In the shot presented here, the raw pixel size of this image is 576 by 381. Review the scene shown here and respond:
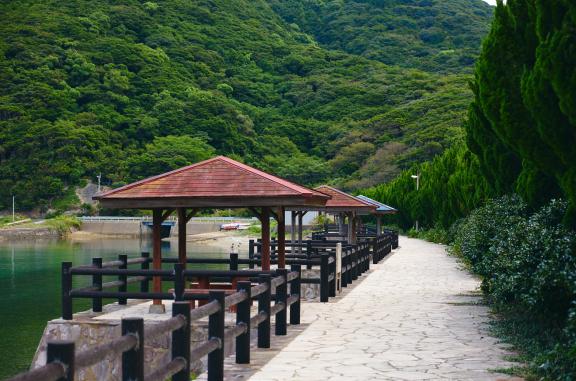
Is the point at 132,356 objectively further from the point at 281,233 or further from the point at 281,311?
the point at 281,233

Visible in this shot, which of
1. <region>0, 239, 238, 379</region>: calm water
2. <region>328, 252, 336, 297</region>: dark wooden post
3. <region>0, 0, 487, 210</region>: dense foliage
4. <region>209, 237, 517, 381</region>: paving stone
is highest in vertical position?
<region>0, 0, 487, 210</region>: dense foliage

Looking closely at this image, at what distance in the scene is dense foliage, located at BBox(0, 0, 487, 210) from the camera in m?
101

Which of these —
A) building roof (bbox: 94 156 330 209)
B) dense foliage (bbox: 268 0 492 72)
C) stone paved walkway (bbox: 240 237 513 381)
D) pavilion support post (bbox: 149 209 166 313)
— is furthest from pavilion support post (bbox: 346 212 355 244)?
dense foliage (bbox: 268 0 492 72)

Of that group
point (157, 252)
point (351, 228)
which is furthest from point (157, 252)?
point (351, 228)

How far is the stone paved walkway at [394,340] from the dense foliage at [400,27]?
14309cm

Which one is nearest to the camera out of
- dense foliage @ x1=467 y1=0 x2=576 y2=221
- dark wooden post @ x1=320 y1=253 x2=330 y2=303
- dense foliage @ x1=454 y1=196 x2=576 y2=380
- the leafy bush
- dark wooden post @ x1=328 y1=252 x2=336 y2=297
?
dense foliage @ x1=454 y1=196 x2=576 y2=380

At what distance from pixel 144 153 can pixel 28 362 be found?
89016 millimetres

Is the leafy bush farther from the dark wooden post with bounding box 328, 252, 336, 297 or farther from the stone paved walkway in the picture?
the dark wooden post with bounding box 328, 252, 336, 297

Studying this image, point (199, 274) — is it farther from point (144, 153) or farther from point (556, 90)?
point (144, 153)

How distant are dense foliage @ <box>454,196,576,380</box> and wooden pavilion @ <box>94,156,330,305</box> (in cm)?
311

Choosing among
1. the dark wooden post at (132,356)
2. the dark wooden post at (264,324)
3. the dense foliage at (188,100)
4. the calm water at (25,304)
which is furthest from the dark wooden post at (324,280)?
the dense foliage at (188,100)

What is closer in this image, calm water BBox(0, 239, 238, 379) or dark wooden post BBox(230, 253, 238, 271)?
dark wooden post BBox(230, 253, 238, 271)

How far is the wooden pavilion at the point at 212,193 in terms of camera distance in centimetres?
1281

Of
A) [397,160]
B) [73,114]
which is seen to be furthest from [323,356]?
[73,114]
